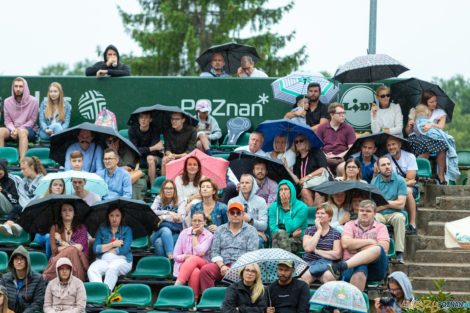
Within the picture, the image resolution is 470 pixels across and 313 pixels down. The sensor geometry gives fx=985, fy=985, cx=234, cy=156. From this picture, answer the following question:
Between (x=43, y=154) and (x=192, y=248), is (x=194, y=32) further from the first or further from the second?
(x=192, y=248)

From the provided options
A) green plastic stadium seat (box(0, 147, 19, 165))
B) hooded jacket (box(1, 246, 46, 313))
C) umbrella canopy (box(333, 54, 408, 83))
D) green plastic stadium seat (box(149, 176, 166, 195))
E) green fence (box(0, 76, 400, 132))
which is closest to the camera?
hooded jacket (box(1, 246, 46, 313))

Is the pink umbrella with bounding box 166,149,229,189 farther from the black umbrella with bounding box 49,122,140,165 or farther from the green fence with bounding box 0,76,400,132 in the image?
the green fence with bounding box 0,76,400,132

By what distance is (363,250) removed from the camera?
1134 cm

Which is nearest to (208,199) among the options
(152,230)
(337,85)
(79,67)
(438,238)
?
(152,230)

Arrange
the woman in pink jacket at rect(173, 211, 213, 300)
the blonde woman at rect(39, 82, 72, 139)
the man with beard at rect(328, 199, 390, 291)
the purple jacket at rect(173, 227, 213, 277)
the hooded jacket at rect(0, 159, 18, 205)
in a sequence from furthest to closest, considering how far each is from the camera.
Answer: the blonde woman at rect(39, 82, 72, 139), the hooded jacket at rect(0, 159, 18, 205), the purple jacket at rect(173, 227, 213, 277), the woman in pink jacket at rect(173, 211, 213, 300), the man with beard at rect(328, 199, 390, 291)

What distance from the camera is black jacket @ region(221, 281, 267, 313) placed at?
33.6 ft

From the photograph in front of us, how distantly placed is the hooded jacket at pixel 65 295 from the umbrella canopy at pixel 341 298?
2.68 metres

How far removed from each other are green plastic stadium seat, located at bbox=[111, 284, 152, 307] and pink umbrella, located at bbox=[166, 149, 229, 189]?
2286 mm

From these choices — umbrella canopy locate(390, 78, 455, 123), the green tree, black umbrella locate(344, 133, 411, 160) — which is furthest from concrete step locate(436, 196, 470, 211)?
the green tree

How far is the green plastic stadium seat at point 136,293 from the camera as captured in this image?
11.3 metres

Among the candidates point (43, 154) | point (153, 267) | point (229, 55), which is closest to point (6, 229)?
point (153, 267)

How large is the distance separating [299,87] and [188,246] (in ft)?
14.3

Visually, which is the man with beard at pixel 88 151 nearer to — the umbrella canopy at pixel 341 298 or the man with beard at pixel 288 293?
the man with beard at pixel 288 293

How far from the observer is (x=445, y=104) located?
1517 cm
